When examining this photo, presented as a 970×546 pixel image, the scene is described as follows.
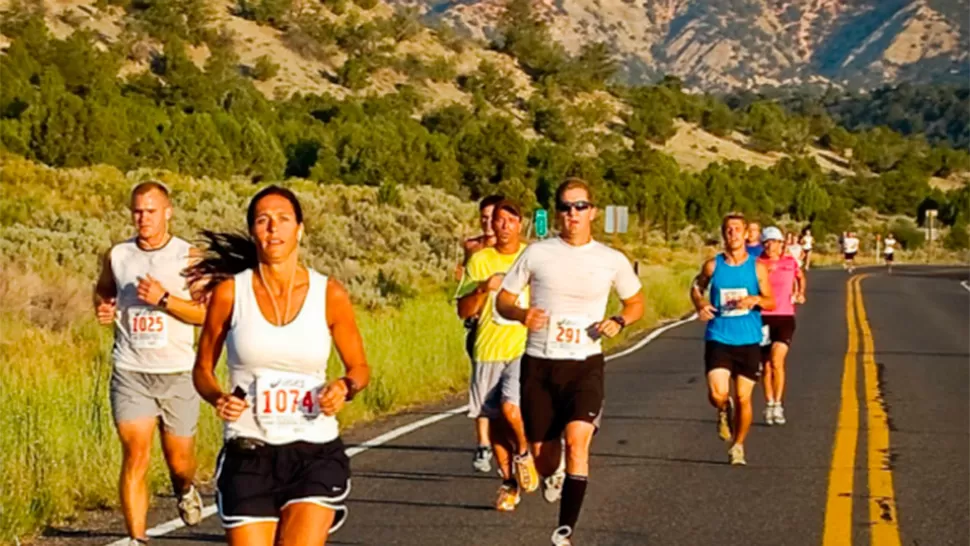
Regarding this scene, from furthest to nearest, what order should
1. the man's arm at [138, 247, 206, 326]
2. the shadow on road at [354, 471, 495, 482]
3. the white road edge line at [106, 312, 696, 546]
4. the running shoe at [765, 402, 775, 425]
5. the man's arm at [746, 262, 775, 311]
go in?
the running shoe at [765, 402, 775, 425], the man's arm at [746, 262, 775, 311], the shadow on road at [354, 471, 495, 482], the white road edge line at [106, 312, 696, 546], the man's arm at [138, 247, 206, 326]

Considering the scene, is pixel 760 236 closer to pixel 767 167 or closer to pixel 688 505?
pixel 688 505

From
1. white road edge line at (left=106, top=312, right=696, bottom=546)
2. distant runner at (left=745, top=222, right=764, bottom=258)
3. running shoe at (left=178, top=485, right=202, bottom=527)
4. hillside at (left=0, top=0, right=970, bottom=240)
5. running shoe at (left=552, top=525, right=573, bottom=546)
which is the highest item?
→ hillside at (left=0, top=0, right=970, bottom=240)

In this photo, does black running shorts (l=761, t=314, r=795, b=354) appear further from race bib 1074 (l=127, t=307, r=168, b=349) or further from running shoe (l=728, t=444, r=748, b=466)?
race bib 1074 (l=127, t=307, r=168, b=349)

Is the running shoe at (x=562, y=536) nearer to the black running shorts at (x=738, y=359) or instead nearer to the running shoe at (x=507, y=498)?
the running shoe at (x=507, y=498)

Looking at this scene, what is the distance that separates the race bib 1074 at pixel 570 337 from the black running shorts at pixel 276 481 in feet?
10.7

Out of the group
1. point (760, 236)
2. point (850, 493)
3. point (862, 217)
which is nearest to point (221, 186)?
point (760, 236)

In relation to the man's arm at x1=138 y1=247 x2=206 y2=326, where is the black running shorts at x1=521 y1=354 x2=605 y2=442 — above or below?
below

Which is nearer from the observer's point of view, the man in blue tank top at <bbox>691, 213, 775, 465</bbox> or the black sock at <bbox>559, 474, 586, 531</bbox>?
the black sock at <bbox>559, 474, 586, 531</bbox>

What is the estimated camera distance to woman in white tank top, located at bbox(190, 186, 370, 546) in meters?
5.80

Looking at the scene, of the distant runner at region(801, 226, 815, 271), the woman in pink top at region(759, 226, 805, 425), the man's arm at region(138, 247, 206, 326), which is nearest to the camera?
the man's arm at region(138, 247, 206, 326)

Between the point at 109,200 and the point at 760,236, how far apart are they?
31.0 m

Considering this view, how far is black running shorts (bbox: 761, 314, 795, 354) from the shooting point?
1511cm

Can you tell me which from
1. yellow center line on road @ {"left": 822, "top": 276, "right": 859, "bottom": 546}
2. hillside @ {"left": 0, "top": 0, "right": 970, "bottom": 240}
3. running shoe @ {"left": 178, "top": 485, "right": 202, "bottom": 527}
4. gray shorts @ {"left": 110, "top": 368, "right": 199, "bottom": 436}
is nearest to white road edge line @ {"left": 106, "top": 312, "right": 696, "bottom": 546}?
running shoe @ {"left": 178, "top": 485, "right": 202, "bottom": 527}

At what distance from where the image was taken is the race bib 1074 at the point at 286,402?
5.79 metres
